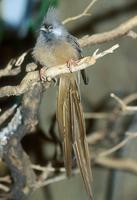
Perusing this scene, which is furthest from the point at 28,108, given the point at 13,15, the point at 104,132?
the point at 13,15

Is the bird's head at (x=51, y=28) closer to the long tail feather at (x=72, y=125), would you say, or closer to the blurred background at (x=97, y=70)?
the long tail feather at (x=72, y=125)

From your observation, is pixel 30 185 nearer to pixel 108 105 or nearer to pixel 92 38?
pixel 92 38

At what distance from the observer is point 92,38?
0.75 m

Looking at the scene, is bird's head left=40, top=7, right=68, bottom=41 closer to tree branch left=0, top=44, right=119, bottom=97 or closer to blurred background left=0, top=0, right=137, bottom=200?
tree branch left=0, top=44, right=119, bottom=97

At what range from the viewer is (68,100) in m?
0.70

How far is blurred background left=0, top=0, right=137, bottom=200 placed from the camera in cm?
120

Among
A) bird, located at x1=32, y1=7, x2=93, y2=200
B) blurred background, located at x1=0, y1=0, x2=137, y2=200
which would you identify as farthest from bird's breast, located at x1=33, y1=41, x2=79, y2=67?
blurred background, located at x1=0, y1=0, x2=137, y2=200

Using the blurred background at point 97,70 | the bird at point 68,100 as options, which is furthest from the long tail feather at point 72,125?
the blurred background at point 97,70

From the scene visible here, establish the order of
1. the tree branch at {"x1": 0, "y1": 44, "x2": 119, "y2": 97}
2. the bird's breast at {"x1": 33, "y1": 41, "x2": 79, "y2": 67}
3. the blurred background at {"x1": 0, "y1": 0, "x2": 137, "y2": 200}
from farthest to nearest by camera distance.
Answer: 1. the blurred background at {"x1": 0, "y1": 0, "x2": 137, "y2": 200}
2. the bird's breast at {"x1": 33, "y1": 41, "x2": 79, "y2": 67}
3. the tree branch at {"x1": 0, "y1": 44, "x2": 119, "y2": 97}

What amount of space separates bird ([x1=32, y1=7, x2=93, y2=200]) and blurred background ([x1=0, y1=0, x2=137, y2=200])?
1.30ft

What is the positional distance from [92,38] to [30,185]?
0.32 meters

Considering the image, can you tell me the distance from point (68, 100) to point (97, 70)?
23.3 inches

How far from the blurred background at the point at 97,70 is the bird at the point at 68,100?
396mm

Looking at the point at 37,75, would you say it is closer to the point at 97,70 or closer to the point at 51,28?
the point at 51,28
